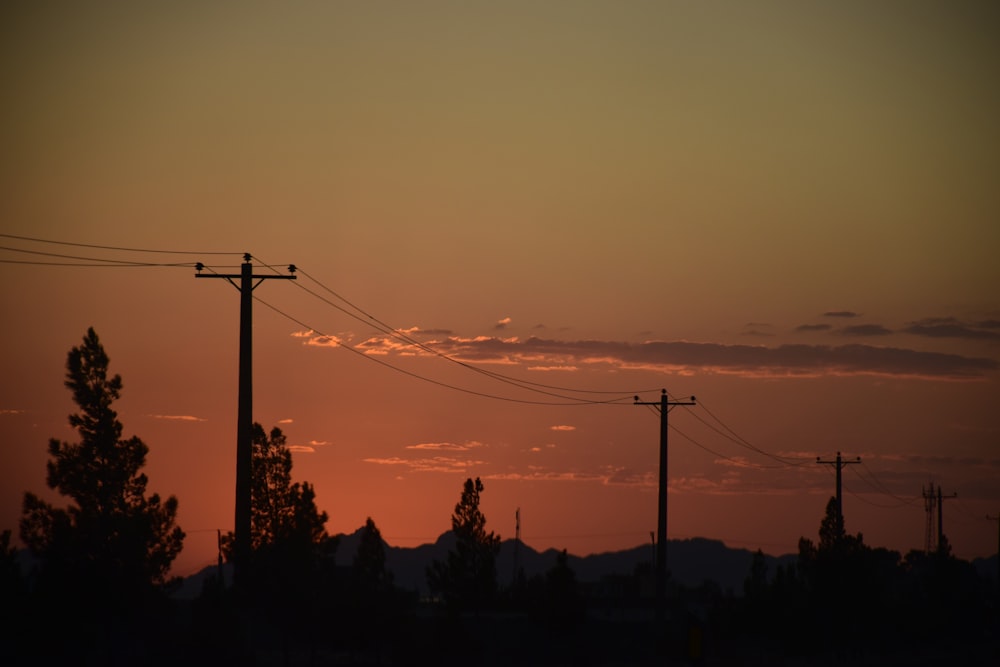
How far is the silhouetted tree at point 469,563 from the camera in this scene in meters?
85.8

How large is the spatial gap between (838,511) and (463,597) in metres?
29.4

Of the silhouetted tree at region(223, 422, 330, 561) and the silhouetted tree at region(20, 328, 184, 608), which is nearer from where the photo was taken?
the silhouetted tree at region(20, 328, 184, 608)

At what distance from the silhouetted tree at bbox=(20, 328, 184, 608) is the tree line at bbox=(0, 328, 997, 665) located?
5cm

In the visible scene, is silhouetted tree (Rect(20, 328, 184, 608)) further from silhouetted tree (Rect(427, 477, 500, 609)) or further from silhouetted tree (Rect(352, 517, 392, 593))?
silhouetted tree (Rect(427, 477, 500, 609))

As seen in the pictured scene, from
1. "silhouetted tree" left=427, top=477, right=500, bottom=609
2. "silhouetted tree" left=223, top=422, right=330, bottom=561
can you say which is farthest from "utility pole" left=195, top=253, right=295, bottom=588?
"silhouetted tree" left=427, top=477, right=500, bottom=609

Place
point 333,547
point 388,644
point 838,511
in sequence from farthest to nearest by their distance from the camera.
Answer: point 838,511 < point 333,547 < point 388,644

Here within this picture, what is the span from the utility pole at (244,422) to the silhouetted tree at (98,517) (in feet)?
10.6

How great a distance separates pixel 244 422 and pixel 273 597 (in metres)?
9.52

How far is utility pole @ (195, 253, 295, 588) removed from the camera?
4350 cm

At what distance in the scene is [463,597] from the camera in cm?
8394

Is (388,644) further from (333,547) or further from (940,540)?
(940,540)

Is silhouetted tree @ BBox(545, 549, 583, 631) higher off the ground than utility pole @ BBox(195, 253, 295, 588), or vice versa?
utility pole @ BBox(195, 253, 295, 588)

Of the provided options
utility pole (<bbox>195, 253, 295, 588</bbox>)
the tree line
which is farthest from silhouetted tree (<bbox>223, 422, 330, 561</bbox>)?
utility pole (<bbox>195, 253, 295, 588</bbox>)

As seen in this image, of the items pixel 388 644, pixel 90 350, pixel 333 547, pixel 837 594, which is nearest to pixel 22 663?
pixel 90 350
